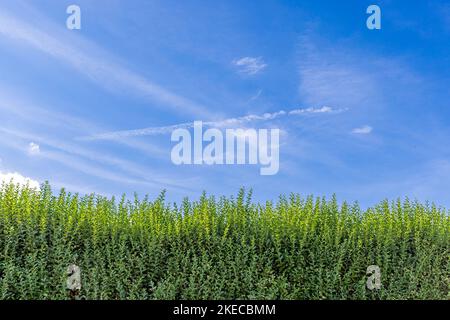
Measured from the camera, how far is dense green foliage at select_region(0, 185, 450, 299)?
653 cm

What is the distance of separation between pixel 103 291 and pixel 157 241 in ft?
2.80

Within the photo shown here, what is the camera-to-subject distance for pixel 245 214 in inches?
289

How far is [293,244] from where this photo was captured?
6742 millimetres

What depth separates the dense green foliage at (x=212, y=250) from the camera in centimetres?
653

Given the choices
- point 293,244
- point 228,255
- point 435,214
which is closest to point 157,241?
point 228,255

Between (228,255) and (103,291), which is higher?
(228,255)

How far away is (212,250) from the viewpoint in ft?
22.5

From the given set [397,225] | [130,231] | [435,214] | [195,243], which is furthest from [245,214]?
[435,214]
